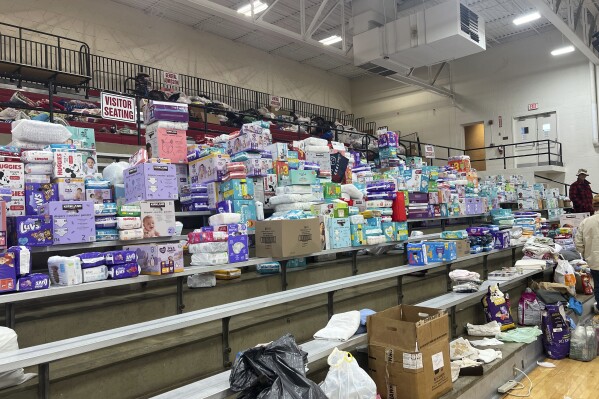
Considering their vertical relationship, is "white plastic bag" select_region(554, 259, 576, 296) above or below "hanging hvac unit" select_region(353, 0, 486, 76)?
below

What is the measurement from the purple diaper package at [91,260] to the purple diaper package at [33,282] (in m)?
0.22

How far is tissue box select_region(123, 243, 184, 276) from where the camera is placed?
3059 millimetres

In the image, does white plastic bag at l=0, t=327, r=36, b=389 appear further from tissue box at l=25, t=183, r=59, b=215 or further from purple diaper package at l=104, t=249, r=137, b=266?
tissue box at l=25, t=183, r=59, b=215

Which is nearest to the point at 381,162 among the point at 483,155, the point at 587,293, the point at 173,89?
the point at 587,293

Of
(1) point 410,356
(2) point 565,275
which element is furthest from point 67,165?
(2) point 565,275

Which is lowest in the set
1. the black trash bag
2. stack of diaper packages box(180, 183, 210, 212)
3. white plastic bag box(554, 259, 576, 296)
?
white plastic bag box(554, 259, 576, 296)

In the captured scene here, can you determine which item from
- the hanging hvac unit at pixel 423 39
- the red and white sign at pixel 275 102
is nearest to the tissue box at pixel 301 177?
the hanging hvac unit at pixel 423 39

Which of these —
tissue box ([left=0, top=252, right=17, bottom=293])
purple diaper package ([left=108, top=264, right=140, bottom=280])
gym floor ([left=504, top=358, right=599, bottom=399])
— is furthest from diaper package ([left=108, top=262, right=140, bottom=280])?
gym floor ([left=504, top=358, right=599, bottom=399])

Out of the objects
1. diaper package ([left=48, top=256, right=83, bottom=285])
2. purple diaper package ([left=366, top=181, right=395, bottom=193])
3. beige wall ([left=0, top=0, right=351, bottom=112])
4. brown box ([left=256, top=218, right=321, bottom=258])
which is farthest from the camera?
beige wall ([left=0, top=0, right=351, bottom=112])

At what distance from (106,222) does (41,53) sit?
824 cm

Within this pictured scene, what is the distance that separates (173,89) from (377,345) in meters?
10.4

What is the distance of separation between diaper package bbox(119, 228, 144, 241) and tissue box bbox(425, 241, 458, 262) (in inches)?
106

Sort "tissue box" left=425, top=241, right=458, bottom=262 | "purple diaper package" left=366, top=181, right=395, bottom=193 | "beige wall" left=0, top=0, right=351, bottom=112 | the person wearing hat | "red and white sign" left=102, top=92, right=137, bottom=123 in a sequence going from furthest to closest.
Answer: the person wearing hat → "beige wall" left=0, top=0, right=351, bottom=112 → "purple diaper package" left=366, top=181, right=395, bottom=193 → "red and white sign" left=102, top=92, right=137, bottom=123 → "tissue box" left=425, top=241, right=458, bottom=262

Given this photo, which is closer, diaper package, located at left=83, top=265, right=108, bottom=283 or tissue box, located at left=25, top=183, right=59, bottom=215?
diaper package, located at left=83, top=265, right=108, bottom=283
